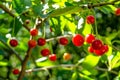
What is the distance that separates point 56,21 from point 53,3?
15cm

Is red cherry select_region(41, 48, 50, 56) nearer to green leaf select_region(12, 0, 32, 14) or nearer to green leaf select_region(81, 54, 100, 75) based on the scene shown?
green leaf select_region(81, 54, 100, 75)

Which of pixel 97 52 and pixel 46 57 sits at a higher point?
pixel 97 52

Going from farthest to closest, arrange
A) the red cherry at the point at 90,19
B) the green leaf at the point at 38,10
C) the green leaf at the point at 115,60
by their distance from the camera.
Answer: the green leaf at the point at 115,60
the red cherry at the point at 90,19
the green leaf at the point at 38,10

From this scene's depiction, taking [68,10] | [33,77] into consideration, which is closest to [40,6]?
[68,10]

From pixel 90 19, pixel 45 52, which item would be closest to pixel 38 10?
pixel 90 19

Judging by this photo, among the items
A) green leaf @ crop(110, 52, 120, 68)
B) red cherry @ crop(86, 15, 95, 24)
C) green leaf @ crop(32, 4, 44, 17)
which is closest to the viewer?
green leaf @ crop(32, 4, 44, 17)

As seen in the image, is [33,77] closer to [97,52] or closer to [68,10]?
[97,52]

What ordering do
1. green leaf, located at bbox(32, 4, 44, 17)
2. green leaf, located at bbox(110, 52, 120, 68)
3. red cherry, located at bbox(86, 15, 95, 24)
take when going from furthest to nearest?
1. green leaf, located at bbox(110, 52, 120, 68)
2. red cherry, located at bbox(86, 15, 95, 24)
3. green leaf, located at bbox(32, 4, 44, 17)

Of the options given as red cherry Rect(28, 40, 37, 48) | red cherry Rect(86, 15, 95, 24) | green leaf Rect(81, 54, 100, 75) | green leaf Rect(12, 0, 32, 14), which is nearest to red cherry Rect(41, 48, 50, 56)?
green leaf Rect(81, 54, 100, 75)

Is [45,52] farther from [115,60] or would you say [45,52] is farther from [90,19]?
[90,19]

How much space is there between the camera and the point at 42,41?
153 cm

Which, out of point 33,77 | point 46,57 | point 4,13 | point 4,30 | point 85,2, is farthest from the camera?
point 33,77

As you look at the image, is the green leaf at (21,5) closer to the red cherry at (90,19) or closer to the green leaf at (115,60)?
the red cherry at (90,19)

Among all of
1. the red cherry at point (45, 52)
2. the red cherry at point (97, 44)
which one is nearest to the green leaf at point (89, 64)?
the red cherry at point (45, 52)
